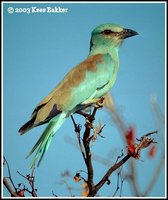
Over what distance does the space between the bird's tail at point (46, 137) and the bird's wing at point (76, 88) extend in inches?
2.4

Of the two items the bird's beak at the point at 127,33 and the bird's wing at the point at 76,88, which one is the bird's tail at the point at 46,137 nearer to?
the bird's wing at the point at 76,88

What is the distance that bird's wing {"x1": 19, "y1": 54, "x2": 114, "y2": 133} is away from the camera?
163 inches

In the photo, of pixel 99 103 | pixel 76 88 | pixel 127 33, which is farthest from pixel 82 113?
pixel 127 33

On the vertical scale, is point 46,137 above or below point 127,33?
below

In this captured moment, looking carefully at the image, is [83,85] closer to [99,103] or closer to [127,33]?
[99,103]

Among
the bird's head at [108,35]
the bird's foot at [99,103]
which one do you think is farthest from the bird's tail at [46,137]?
the bird's head at [108,35]

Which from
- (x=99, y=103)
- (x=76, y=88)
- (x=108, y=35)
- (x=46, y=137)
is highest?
(x=108, y=35)

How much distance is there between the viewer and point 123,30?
534 cm

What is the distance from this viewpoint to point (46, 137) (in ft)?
12.7

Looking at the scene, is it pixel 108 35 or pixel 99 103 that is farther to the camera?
pixel 108 35

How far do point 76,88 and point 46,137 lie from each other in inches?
40.4

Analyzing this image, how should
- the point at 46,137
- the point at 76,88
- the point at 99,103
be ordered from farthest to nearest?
the point at 76,88
the point at 99,103
the point at 46,137

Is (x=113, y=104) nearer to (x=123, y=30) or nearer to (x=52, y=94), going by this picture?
(x=52, y=94)

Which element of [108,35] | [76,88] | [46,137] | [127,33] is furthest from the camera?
[108,35]
